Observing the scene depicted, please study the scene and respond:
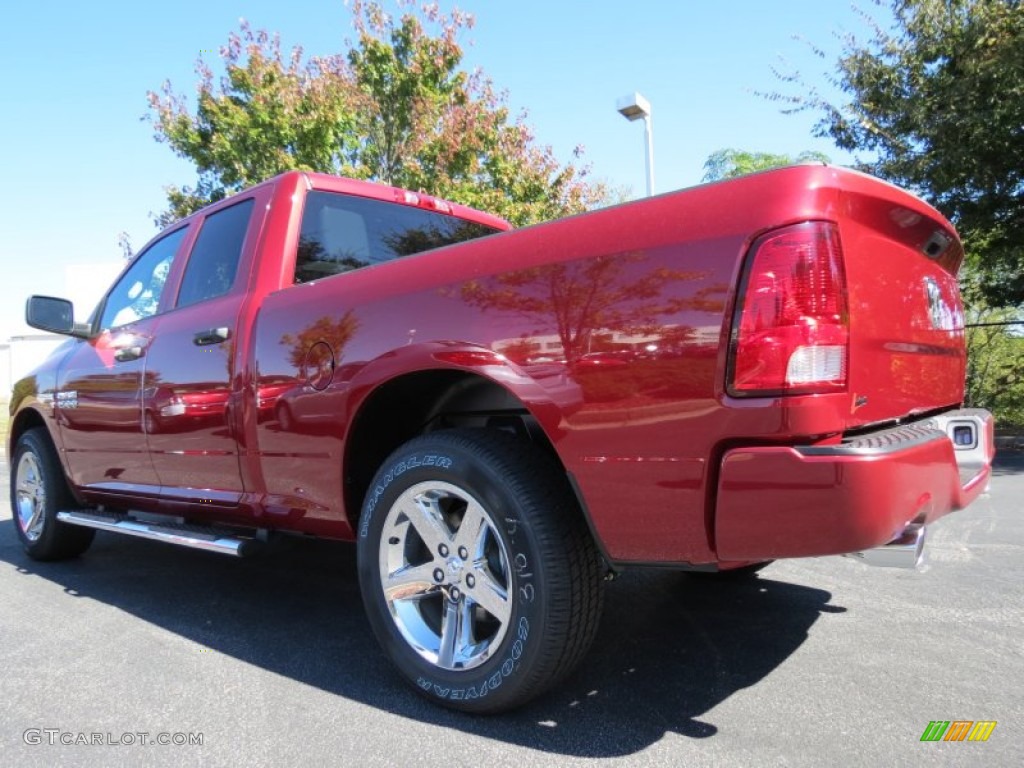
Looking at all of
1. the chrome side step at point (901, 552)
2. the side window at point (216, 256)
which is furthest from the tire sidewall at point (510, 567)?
the side window at point (216, 256)

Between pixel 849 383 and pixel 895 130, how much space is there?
34.9ft

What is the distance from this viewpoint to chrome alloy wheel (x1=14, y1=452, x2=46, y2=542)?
484cm

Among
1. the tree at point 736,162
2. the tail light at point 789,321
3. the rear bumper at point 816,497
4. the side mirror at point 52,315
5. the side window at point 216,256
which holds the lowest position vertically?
the rear bumper at point 816,497

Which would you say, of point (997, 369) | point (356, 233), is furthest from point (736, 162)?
point (356, 233)

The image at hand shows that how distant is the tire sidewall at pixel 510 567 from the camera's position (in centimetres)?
222

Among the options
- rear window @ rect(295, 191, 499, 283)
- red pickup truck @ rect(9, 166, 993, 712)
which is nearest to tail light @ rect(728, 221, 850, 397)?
red pickup truck @ rect(9, 166, 993, 712)

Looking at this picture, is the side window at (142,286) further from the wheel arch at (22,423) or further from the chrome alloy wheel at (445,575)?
the chrome alloy wheel at (445,575)

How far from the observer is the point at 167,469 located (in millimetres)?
3709

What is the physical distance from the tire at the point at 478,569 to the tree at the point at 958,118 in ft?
31.0

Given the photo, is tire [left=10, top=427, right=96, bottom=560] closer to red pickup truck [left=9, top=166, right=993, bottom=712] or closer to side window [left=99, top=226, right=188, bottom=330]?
side window [left=99, top=226, right=188, bottom=330]

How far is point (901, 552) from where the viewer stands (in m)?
2.08

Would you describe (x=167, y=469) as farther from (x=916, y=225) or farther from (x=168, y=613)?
(x=916, y=225)

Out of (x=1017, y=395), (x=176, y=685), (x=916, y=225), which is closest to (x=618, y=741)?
(x=176, y=685)

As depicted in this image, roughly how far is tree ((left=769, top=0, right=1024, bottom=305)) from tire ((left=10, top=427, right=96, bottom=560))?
34.4 feet
